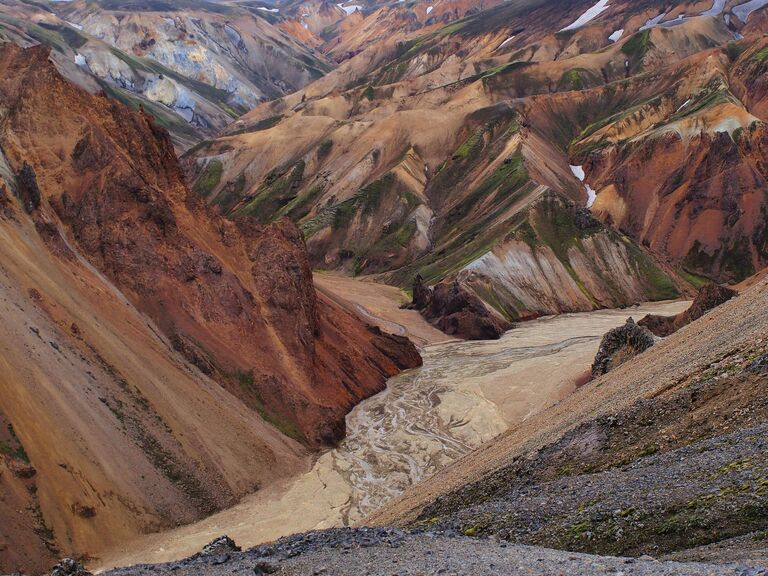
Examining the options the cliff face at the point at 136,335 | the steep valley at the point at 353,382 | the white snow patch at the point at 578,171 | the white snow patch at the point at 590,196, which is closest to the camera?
the steep valley at the point at 353,382

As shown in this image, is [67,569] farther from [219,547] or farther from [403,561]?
[403,561]

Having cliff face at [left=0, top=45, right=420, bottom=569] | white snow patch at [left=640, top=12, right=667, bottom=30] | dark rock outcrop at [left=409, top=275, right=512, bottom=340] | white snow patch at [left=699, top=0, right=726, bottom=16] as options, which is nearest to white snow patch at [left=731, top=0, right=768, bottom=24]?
white snow patch at [left=699, top=0, right=726, bottom=16]

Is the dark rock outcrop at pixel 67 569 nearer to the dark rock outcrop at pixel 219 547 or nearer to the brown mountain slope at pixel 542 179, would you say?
the dark rock outcrop at pixel 219 547

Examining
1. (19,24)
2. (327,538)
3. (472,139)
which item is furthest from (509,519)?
(19,24)

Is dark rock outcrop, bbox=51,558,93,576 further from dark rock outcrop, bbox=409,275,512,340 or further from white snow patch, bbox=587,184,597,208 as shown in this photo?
white snow patch, bbox=587,184,597,208

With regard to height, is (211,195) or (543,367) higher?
(211,195)

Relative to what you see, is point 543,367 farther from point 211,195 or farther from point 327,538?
point 211,195

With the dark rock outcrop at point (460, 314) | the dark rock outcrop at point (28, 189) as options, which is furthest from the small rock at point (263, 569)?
the dark rock outcrop at point (460, 314)
